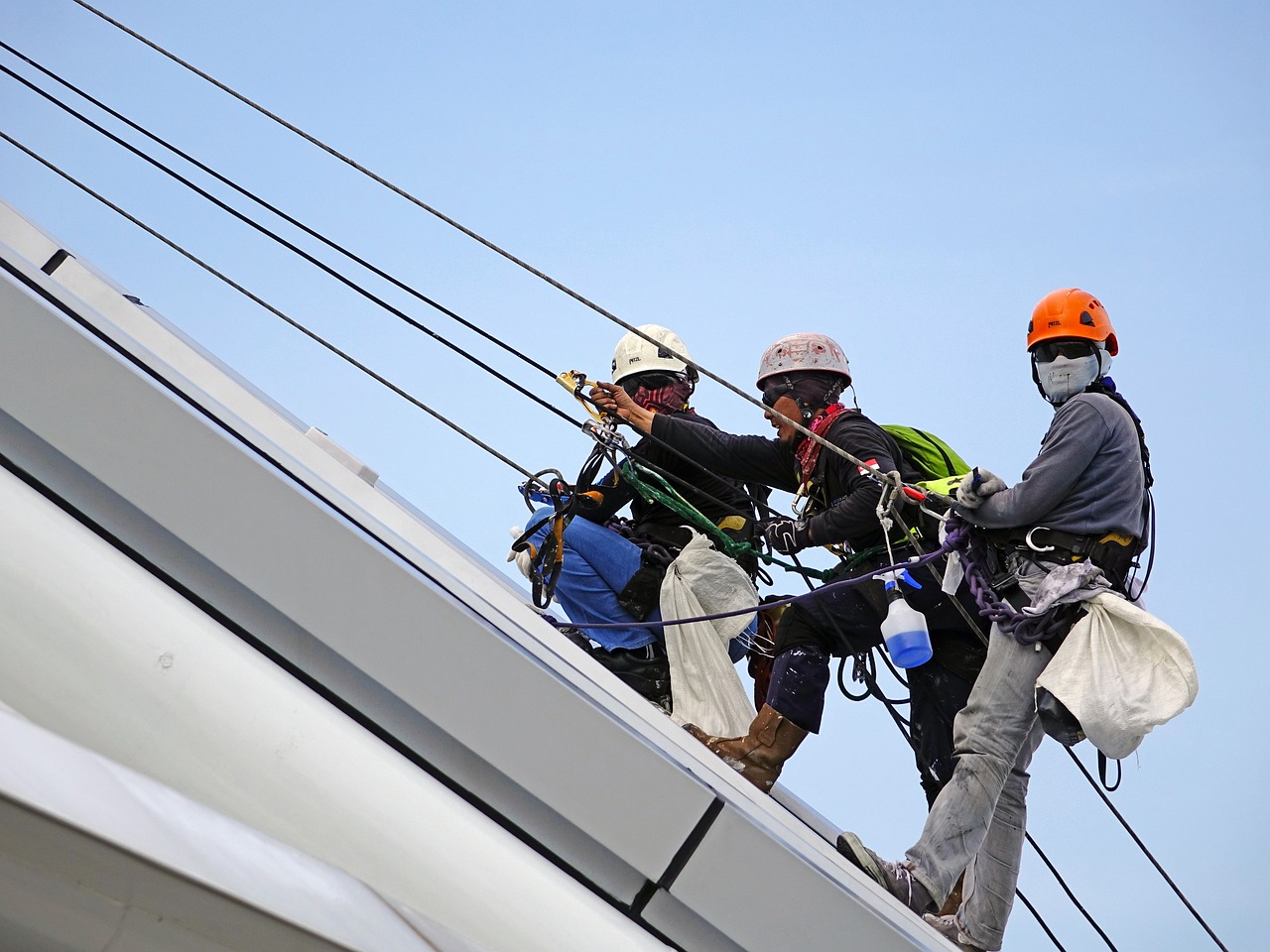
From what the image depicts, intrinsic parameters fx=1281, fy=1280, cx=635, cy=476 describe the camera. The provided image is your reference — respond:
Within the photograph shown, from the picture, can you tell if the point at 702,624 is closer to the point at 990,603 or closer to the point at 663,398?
the point at 663,398

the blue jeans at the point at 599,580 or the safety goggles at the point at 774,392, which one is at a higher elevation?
the safety goggles at the point at 774,392

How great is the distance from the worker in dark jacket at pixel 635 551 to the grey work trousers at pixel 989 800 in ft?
5.29

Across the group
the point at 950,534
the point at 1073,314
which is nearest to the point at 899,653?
the point at 950,534

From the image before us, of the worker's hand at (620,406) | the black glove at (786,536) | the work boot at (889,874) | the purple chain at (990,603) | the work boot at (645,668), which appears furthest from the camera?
the worker's hand at (620,406)

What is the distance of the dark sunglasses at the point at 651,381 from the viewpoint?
18.0 ft

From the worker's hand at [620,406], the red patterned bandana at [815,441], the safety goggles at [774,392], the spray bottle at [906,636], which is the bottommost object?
the spray bottle at [906,636]

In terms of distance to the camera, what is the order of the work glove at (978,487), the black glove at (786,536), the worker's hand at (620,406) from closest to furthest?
the work glove at (978,487) < the black glove at (786,536) < the worker's hand at (620,406)

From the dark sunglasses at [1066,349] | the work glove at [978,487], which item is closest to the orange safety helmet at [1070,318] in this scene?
the dark sunglasses at [1066,349]

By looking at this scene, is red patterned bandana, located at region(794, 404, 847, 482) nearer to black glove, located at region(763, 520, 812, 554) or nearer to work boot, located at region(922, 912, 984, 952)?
black glove, located at region(763, 520, 812, 554)

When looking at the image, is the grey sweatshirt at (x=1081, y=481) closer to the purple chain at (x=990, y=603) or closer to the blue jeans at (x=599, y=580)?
the purple chain at (x=990, y=603)

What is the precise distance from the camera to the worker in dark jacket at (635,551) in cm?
498

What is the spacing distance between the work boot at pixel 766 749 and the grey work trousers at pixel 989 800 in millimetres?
718

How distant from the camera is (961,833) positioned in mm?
3309

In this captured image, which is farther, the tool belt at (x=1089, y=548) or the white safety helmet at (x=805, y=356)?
the white safety helmet at (x=805, y=356)
